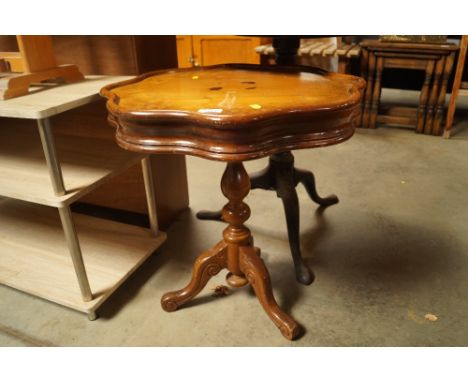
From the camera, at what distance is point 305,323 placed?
1.24 meters

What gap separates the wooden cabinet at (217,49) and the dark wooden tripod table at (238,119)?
265 cm

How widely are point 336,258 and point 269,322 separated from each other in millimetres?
447

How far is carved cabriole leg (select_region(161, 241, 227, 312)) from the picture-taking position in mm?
1240

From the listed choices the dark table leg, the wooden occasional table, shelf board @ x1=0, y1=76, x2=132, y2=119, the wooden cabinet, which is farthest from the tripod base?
the wooden cabinet

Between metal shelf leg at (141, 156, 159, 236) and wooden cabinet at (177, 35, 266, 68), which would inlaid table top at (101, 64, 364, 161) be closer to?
metal shelf leg at (141, 156, 159, 236)

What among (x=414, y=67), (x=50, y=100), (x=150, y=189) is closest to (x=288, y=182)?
(x=150, y=189)

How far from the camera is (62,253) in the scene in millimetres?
1494

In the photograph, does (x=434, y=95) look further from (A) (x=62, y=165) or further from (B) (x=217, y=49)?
(A) (x=62, y=165)

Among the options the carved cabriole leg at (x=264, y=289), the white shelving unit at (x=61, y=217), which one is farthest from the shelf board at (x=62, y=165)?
the carved cabriole leg at (x=264, y=289)

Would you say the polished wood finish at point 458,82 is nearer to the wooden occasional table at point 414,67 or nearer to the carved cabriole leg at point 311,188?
the wooden occasional table at point 414,67

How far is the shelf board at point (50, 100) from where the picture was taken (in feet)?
3.24

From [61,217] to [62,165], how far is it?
0.24 meters

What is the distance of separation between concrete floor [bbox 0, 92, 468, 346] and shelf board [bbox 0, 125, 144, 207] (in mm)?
441
